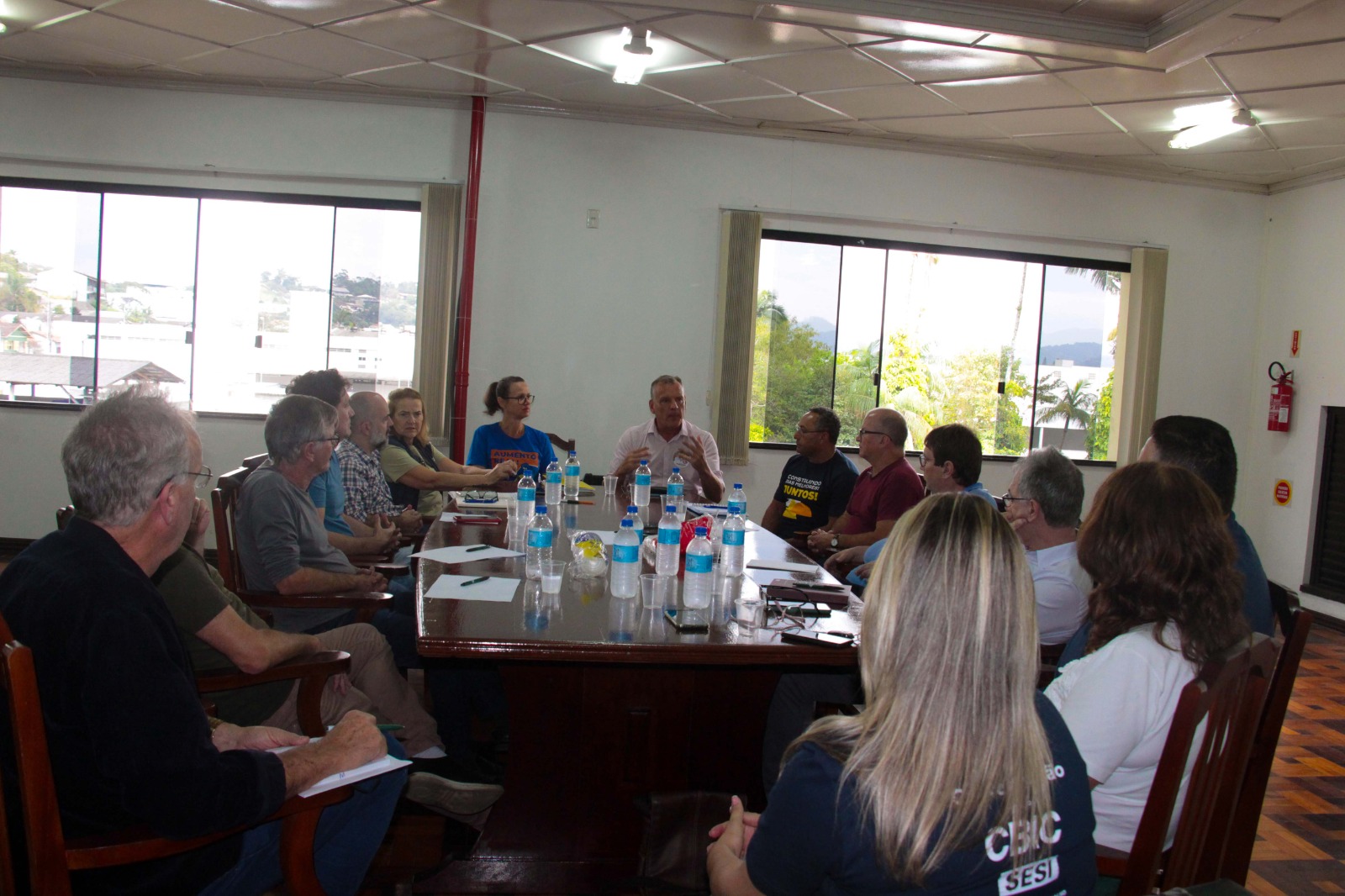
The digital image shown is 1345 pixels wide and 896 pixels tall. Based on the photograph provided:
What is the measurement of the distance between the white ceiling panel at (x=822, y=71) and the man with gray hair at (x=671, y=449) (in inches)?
72.8

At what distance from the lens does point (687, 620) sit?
222 cm

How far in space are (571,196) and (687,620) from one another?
478 cm

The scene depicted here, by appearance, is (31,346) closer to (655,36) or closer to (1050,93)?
(655,36)

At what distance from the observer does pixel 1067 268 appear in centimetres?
712

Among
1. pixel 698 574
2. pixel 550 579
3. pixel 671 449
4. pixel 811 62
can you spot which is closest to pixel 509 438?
pixel 671 449

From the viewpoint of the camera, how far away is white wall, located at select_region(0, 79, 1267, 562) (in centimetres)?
612

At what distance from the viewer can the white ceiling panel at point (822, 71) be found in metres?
4.81

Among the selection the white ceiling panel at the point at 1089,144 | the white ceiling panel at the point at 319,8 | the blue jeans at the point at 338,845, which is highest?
the white ceiling panel at the point at 1089,144

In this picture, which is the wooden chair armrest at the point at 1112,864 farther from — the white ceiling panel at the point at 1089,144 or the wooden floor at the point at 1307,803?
the white ceiling panel at the point at 1089,144

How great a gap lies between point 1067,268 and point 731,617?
235 inches

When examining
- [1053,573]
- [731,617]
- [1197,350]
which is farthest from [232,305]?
[1197,350]

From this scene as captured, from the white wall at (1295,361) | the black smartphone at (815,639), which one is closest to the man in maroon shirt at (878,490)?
the black smartphone at (815,639)

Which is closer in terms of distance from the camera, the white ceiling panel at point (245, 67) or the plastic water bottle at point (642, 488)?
the plastic water bottle at point (642, 488)

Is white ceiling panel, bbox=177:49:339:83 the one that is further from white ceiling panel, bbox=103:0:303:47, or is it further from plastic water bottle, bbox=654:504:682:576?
plastic water bottle, bbox=654:504:682:576
